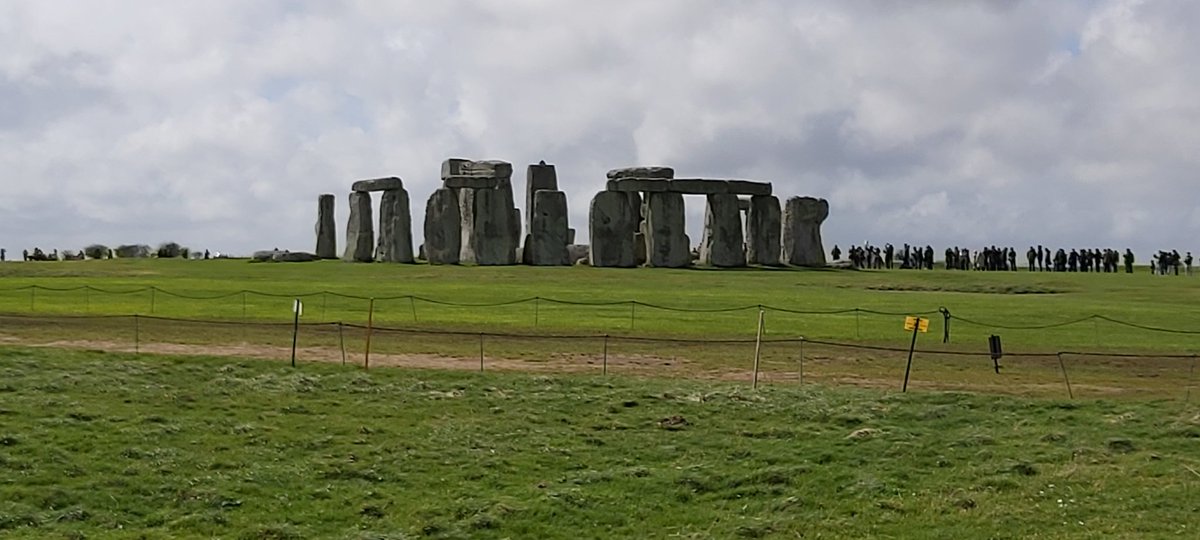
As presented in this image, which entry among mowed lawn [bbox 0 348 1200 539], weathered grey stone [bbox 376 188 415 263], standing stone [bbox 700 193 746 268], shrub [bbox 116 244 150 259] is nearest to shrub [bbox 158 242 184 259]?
shrub [bbox 116 244 150 259]

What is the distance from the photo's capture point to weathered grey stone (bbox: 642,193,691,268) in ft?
187

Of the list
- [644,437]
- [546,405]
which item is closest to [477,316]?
[546,405]

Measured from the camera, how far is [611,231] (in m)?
56.4

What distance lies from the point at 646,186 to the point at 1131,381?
3689 cm

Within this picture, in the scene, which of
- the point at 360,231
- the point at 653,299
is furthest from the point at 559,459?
the point at 360,231

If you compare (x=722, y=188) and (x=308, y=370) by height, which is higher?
(x=722, y=188)

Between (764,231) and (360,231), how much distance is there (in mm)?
19501

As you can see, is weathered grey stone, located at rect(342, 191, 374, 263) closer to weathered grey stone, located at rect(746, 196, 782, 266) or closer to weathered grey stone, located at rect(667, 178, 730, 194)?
weathered grey stone, located at rect(667, 178, 730, 194)

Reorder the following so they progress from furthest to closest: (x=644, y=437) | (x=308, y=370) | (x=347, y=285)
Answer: (x=347, y=285) → (x=308, y=370) → (x=644, y=437)

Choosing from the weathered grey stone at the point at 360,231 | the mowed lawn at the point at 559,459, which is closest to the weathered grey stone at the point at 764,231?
the weathered grey stone at the point at 360,231

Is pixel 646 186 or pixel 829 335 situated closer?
pixel 829 335

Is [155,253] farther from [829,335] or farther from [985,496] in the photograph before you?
[985,496]

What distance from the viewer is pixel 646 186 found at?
5788 centimetres

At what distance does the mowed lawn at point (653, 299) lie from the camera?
29500mm
